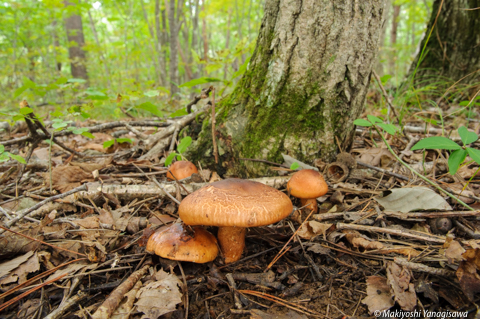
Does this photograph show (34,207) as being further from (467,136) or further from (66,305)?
(467,136)

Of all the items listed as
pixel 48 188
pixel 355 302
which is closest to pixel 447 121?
pixel 355 302

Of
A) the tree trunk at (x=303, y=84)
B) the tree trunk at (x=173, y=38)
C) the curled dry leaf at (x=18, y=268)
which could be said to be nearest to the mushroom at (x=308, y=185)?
the tree trunk at (x=303, y=84)

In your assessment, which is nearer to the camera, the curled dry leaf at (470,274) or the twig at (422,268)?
the curled dry leaf at (470,274)

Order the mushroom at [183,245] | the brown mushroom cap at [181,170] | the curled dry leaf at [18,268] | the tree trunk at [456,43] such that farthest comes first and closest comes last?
the tree trunk at [456,43], the brown mushroom cap at [181,170], the mushroom at [183,245], the curled dry leaf at [18,268]

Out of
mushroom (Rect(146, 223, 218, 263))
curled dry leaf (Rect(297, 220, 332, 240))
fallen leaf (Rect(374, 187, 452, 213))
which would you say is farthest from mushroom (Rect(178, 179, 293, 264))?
fallen leaf (Rect(374, 187, 452, 213))

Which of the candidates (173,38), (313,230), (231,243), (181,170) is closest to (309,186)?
(313,230)

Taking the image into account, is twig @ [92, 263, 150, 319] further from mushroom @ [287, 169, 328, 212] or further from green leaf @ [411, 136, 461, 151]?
green leaf @ [411, 136, 461, 151]

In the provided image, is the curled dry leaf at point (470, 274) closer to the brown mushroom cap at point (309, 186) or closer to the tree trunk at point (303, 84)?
the brown mushroom cap at point (309, 186)

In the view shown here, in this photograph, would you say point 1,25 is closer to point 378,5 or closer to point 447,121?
point 378,5
